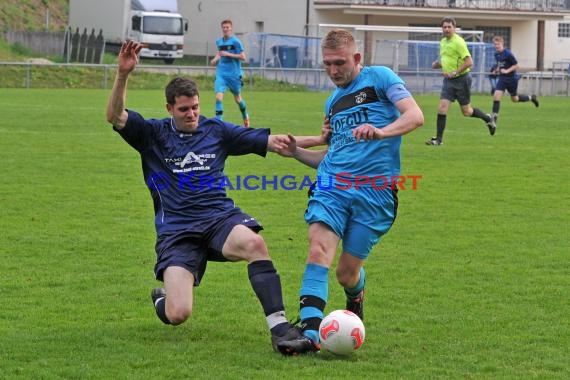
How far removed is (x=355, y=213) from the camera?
6391mm

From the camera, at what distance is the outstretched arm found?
6234 millimetres

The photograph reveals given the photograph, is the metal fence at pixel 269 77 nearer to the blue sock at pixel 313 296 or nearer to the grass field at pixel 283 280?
the grass field at pixel 283 280

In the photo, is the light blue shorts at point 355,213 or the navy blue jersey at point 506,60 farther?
the navy blue jersey at point 506,60

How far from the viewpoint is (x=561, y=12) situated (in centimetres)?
5778

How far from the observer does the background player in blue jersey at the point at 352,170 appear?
6191 millimetres

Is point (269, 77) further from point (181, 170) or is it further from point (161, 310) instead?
point (161, 310)

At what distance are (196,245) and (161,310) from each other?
1.39ft

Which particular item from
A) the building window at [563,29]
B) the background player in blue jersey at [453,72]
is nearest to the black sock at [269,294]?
the background player in blue jersey at [453,72]

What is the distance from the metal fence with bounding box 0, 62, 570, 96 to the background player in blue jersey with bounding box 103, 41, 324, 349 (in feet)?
102

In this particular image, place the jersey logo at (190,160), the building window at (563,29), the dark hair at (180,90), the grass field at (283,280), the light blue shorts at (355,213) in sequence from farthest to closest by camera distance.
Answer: the building window at (563,29), the jersey logo at (190,160), the dark hair at (180,90), the light blue shorts at (355,213), the grass field at (283,280)

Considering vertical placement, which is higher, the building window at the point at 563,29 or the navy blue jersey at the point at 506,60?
the building window at the point at 563,29

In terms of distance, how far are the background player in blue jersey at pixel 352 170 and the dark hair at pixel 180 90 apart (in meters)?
0.67

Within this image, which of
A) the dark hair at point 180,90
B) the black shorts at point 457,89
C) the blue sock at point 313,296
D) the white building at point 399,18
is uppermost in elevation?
the white building at point 399,18

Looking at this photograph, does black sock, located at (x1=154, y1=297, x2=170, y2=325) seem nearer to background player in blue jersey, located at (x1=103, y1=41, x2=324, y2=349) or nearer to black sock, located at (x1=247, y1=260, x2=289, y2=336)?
background player in blue jersey, located at (x1=103, y1=41, x2=324, y2=349)
